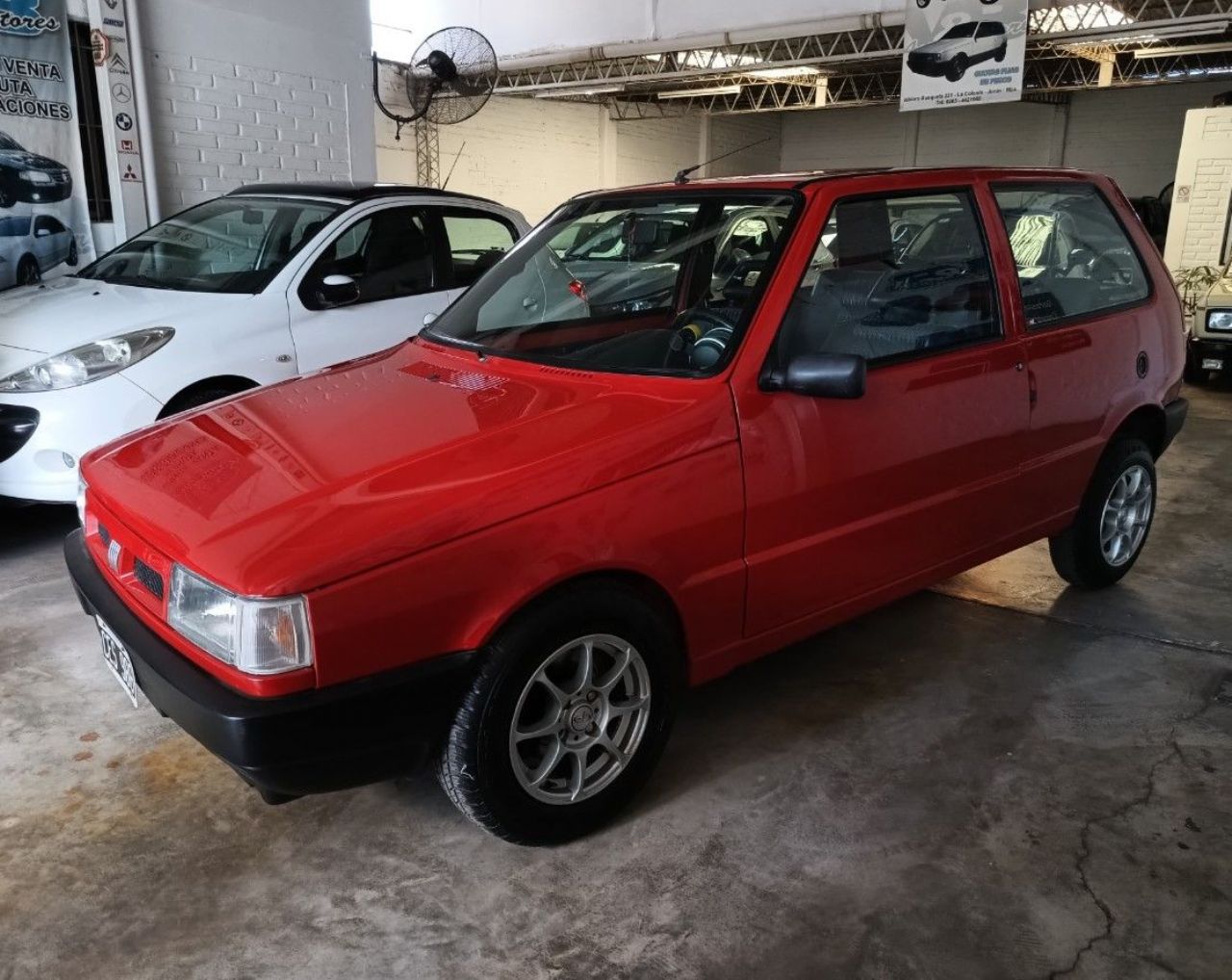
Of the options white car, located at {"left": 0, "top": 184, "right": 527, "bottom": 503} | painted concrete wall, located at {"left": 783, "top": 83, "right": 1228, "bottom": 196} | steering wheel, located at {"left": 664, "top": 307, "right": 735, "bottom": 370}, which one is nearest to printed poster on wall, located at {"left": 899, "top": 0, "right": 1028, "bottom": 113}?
white car, located at {"left": 0, "top": 184, "right": 527, "bottom": 503}

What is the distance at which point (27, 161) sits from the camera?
590 cm

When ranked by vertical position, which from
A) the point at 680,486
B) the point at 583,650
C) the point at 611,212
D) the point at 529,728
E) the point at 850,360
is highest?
the point at 611,212

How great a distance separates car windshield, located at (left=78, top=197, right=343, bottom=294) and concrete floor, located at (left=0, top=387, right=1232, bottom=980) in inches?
76.7

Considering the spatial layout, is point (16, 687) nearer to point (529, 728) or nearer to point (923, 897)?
point (529, 728)

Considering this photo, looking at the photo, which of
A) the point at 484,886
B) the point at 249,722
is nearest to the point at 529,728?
the point at 484,886

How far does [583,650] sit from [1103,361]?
2207 mm

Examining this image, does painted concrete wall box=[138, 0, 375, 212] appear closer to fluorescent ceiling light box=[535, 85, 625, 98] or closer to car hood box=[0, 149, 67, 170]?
car hood box=[0, 149, 67, 170]

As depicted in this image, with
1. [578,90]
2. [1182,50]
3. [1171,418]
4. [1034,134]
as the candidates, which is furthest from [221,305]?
[1034,134]

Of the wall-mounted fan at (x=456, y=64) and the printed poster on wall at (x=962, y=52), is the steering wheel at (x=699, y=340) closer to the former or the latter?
the printed poster on wall at (x=962, y=52)

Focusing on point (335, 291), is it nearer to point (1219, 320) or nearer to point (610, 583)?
point (610, 583)

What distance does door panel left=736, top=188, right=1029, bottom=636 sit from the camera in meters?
2.45

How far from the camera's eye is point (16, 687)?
120 inches

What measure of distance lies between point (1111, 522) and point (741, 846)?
2.25 meters

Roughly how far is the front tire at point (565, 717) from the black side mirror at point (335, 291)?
283cm
